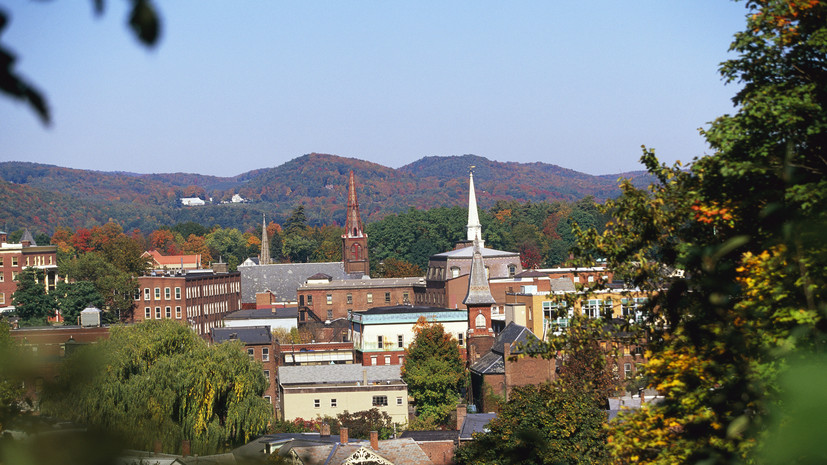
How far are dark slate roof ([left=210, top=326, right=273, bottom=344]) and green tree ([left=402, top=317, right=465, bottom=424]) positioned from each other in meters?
11.4

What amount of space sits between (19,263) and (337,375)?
2362 inches

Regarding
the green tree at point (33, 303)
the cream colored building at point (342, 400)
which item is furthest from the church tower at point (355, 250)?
the cream colored building at point (342, 400)

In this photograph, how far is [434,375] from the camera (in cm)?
5903

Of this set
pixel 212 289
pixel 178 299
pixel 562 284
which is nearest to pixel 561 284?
pixel 562 284

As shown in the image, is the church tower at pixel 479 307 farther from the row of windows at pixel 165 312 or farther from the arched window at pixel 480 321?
the row of windows at pixel 165 312

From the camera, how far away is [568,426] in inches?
1200

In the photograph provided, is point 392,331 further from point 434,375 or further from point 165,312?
point 165,312

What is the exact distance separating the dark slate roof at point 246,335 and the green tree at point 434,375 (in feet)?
37.5

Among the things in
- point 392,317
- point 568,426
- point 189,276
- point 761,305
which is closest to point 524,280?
point 392,317

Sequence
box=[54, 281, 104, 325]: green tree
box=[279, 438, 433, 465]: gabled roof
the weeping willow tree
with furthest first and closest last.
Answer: box=[54, 281, 104, 325]: green tree → the weeping willow tree → box=[279, 438, 433, 465]: gabled roof

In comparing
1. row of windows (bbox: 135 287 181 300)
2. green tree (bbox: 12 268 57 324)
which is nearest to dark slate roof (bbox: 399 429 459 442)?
green tree (bbox: 12 268 57 324)

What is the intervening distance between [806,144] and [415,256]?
14647 centimetres

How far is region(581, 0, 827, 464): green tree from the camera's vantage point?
1113 cm

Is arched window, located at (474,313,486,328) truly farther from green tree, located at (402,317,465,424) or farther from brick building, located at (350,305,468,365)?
green tree, located at (402,317,465,424)
